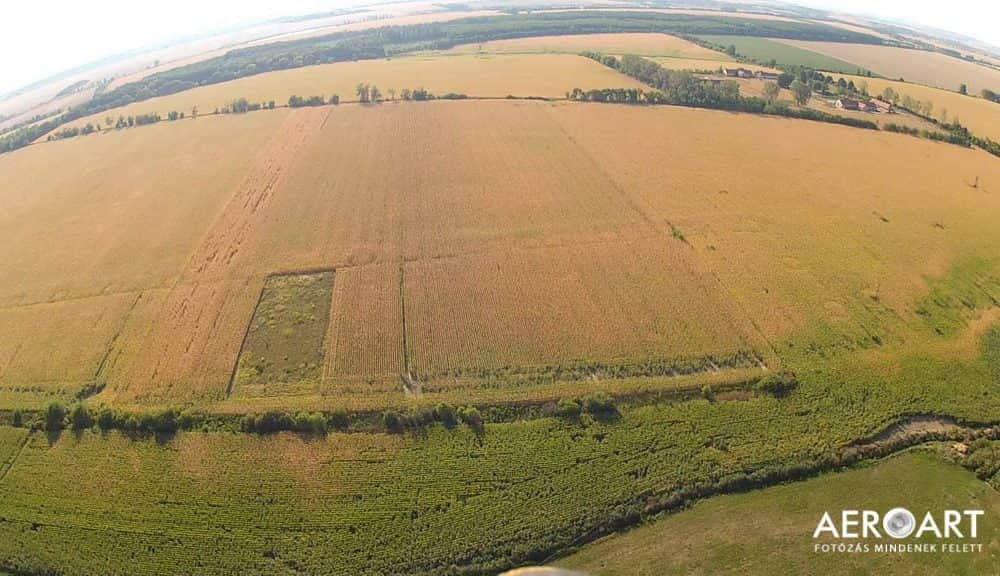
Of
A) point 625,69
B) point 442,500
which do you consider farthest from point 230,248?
point 625,69

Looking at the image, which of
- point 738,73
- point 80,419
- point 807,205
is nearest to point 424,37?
point 738,73

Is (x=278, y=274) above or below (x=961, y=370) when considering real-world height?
above

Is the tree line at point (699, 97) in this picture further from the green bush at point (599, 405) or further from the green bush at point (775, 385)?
the green bush at point (599, 405)

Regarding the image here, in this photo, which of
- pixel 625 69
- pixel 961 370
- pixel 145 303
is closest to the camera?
pixel 961 370

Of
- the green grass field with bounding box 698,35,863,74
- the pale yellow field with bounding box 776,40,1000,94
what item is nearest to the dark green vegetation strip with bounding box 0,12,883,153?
the green grass field with bounding box 698,35,863,74

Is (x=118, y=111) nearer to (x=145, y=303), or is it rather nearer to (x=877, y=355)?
(x=145, y=303)

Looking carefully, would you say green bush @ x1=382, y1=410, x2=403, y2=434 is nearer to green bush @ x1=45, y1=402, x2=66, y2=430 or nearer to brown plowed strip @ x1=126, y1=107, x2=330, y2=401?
brown plowed strip @ x1=126, y1=107, x2=330, y2=401
